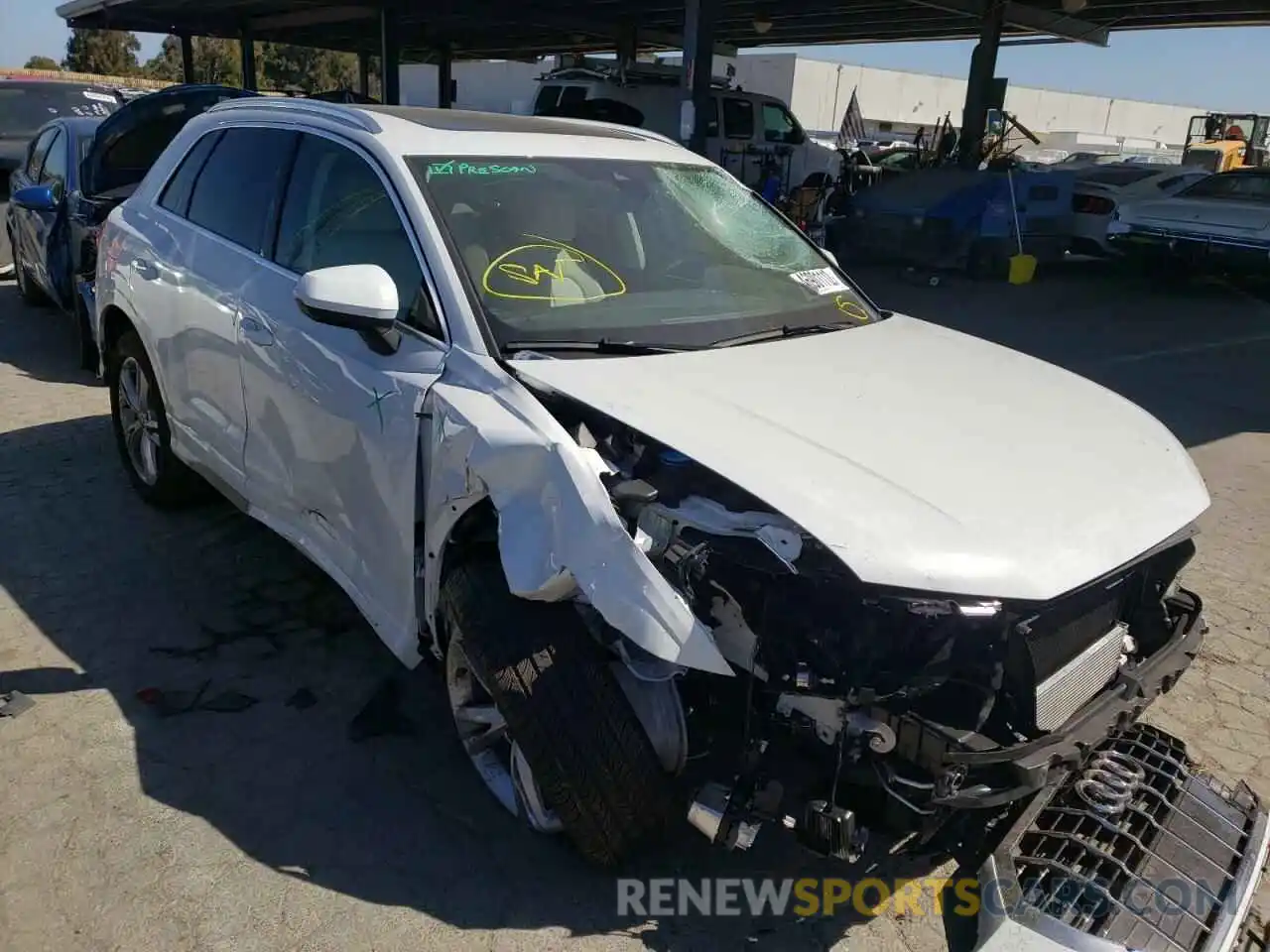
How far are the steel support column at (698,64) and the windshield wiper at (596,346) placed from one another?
37.8ft

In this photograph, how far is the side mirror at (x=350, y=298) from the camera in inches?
112

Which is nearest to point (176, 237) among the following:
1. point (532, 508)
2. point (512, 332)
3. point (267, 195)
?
point (267, 195)

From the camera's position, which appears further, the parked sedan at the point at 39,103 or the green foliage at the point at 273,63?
the green foliage at the point at 273,63

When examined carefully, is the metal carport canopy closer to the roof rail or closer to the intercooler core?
the roof rail

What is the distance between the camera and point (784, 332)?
3365 millimetres

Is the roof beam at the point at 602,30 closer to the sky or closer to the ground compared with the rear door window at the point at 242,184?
closer to the sky

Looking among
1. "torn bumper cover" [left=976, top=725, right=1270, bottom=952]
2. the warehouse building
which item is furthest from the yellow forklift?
"torn bumper cover" [left=976, top=725, right=1270, bottom=952]

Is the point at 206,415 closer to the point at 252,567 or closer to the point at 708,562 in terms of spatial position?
the point at 252,567

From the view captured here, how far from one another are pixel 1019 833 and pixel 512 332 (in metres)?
1.83

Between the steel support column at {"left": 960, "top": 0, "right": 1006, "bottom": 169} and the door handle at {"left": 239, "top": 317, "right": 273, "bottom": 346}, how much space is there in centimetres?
1588

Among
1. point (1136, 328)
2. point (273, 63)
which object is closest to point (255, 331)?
point (1136, 328)

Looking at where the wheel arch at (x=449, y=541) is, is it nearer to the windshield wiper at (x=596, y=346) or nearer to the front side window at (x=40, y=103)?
the windshield wiper at (x=596, y=346)

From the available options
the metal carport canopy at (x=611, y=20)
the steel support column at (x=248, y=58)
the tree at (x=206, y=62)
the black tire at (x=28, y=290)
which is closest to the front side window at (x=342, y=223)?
the black tire at (x=28, y=290)

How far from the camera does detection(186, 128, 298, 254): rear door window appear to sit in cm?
387
